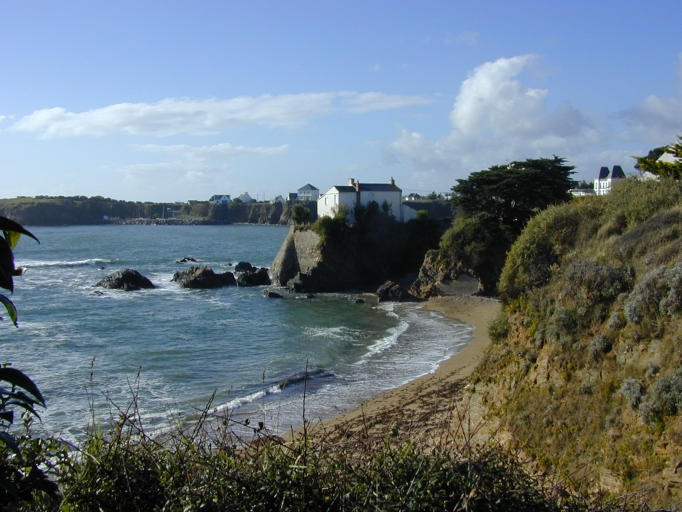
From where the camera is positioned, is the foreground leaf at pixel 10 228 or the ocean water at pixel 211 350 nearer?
the foreground leaf at pixel 10 228

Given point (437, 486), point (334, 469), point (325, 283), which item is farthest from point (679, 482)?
point (325, 283)

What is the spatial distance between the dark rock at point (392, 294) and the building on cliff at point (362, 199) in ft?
35.9

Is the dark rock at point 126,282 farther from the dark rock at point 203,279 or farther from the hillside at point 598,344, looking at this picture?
the hillside at point 598,344

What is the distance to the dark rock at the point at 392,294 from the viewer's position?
39.5 m

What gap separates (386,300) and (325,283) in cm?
647

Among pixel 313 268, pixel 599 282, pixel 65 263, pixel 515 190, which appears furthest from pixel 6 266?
pixel 65 263

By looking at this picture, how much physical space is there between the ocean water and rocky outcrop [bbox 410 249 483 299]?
8.06ft

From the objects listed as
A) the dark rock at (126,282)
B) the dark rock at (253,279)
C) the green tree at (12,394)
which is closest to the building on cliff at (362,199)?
the dark rock at (253,279)

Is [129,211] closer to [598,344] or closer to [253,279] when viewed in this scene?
[253,279]

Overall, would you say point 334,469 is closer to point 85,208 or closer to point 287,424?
point 287,424

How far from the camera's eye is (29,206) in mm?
137750

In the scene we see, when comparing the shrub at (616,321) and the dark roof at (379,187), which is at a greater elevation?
the dark roof at (379,187)

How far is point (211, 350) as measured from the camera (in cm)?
2544

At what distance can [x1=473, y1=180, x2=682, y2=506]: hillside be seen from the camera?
9.41 meters
